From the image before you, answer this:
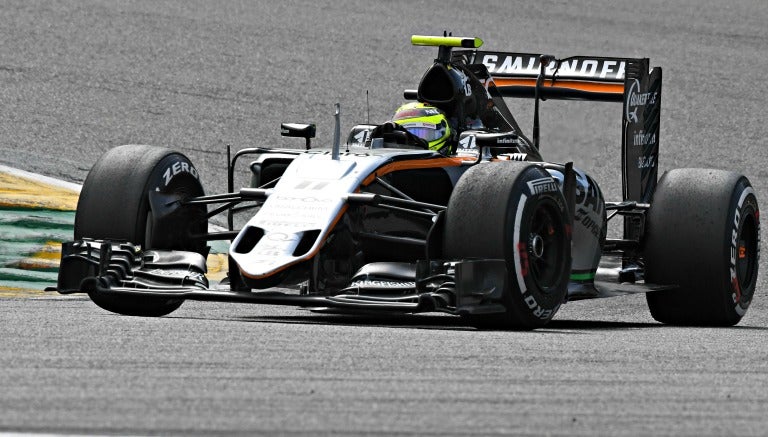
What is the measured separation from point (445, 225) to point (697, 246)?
8.65 ft

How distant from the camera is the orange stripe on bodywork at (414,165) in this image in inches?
422

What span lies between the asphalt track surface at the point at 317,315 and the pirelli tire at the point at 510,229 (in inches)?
10.1

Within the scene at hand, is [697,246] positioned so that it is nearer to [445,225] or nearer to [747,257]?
[747,257]

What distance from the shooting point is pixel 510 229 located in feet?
33.1

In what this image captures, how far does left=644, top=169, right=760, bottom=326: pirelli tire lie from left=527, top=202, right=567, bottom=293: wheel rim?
5.08 feet

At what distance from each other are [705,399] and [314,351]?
222cm

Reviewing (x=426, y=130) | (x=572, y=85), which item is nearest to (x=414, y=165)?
(x=426, y=130)

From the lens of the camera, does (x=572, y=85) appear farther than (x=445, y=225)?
Yes

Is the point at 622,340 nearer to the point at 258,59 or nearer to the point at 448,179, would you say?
the point at 448,179

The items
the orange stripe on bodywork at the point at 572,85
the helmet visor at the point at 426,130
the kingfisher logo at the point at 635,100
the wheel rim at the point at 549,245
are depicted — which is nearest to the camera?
the wheel rim at the point at 549,245

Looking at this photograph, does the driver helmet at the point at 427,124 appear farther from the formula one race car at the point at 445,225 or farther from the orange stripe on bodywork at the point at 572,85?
the orange stripe on bodywork at the point at 572,85

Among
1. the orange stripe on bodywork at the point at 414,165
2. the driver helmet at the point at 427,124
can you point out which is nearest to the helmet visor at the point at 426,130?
the driver helmet at the point at 427,124

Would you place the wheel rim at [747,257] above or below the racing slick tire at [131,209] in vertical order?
below

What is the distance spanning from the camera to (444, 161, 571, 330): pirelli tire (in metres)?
10.1
